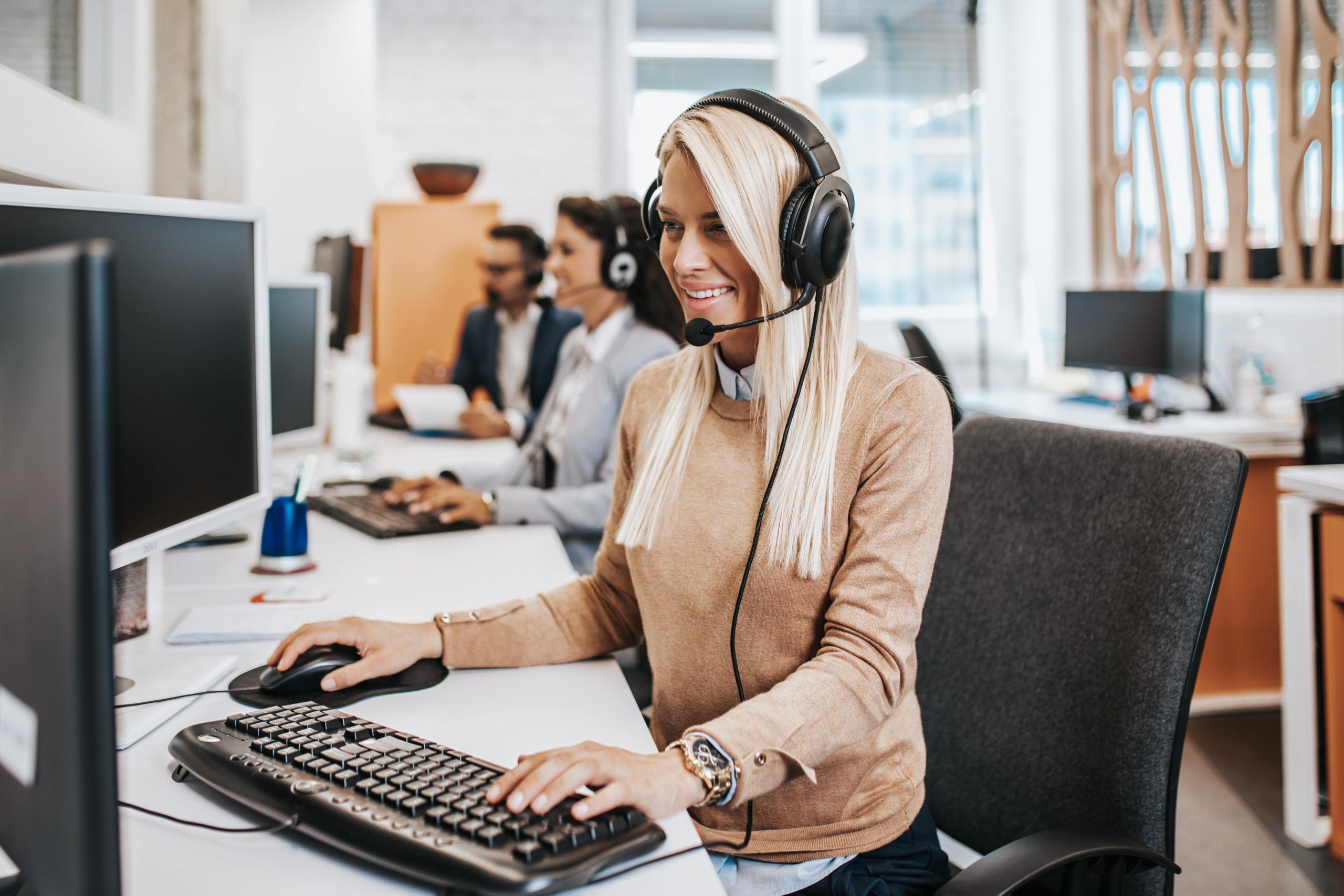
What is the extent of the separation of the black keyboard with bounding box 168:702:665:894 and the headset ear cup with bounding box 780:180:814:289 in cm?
53

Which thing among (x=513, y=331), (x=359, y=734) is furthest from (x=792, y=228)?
(x=513, y=331)

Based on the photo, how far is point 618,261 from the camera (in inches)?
86.7

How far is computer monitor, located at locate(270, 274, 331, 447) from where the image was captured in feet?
6.73

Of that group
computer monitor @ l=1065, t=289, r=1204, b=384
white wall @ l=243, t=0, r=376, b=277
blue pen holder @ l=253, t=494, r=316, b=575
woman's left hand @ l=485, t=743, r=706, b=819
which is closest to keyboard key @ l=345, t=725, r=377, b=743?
woman's left hand @ l=485, t=743, r=706, b=819

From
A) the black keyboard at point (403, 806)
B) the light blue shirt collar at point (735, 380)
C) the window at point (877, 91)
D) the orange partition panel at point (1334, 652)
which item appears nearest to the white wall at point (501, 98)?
the window at point (877, 91)

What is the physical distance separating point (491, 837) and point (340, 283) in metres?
2.58

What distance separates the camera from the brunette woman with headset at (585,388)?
184cm

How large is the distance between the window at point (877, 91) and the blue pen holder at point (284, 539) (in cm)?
401

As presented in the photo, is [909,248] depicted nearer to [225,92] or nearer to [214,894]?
[225,92]

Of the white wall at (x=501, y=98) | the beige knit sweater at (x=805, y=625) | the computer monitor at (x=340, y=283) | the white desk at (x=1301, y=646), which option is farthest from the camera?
the white wall at (x=501, y=98)

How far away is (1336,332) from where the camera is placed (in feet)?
10.2

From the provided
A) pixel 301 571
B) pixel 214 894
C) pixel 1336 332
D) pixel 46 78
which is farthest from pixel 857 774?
pixel 1336 332

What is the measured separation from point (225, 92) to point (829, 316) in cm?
190

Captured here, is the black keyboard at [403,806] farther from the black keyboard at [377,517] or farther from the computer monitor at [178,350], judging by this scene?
the black keyboard at [377,517]
